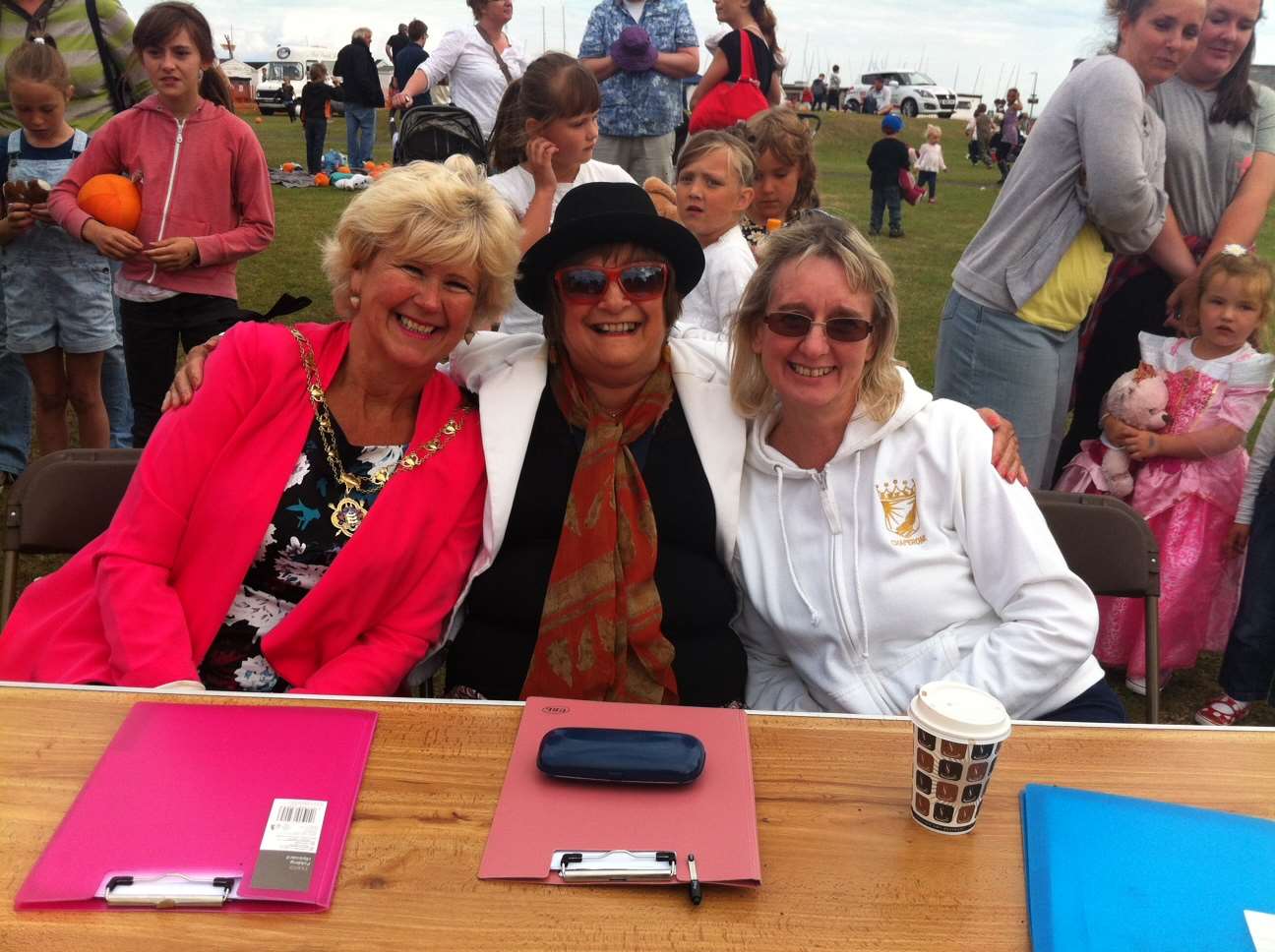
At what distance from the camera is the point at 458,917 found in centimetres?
127

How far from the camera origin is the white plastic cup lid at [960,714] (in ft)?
4.44

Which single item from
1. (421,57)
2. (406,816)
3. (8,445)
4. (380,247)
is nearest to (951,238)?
(421,57)

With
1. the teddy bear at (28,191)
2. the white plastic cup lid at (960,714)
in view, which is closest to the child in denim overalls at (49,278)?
the teddy bear at (28,191)

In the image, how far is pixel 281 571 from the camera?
2.25 meters

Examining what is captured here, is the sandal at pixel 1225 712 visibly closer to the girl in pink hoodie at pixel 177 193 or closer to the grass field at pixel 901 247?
the grass field at pixel 901 247

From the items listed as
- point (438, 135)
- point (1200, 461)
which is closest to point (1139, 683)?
point (1200, 461)

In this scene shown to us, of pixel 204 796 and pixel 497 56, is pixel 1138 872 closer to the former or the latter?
pixel 204 796

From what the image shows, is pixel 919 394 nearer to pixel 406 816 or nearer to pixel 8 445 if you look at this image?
pixel 406 816

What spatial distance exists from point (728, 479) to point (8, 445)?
166 inches

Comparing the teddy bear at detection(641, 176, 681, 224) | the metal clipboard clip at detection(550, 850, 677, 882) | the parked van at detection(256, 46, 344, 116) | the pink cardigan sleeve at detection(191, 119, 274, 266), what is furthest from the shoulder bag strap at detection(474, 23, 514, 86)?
the parked van at detection(256, 46, 344, 116)

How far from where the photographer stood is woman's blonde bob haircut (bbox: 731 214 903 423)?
224 centimetres

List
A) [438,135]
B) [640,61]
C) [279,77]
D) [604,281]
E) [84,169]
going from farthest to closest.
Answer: [279,77] < [640,61] < [438,135] < [84,169] < [604,281]

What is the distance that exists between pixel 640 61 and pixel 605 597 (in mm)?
4639

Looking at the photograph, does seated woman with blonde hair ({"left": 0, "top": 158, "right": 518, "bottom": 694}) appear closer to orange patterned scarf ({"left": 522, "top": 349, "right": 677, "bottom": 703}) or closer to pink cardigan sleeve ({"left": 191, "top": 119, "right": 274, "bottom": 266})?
orange patterned scarf ({"left": 522, "top": 349, "right": 677, "bottom": 703})
